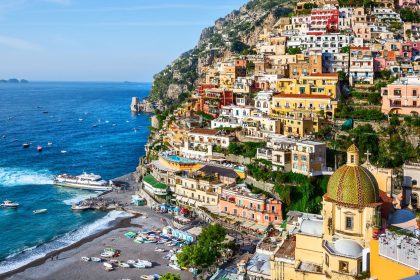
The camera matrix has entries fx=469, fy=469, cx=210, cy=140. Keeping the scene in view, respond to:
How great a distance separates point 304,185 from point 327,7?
→ 58.4m

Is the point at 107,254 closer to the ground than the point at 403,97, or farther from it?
closer to the ground

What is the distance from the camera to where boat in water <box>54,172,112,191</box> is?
2953 inches

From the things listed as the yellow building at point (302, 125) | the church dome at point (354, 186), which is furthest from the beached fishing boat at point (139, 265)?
the yellow building at point (302, 125)

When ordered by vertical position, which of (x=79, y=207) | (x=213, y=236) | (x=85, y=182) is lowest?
(x=79, y=207)

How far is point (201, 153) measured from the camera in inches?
2768

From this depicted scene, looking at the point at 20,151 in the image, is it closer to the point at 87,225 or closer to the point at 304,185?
the point at 87,225

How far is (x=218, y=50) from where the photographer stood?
143250 millimetres

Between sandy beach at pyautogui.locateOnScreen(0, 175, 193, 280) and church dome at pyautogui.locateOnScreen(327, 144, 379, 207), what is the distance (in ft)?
66.0

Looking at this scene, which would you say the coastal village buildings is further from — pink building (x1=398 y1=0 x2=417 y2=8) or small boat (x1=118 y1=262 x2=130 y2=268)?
small boat (x1=118 y1=262 x2=130 y2=268)

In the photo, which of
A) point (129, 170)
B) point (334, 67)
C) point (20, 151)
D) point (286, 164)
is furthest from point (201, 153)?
point (20, 151)

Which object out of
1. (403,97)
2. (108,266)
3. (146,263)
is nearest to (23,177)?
(108,266)

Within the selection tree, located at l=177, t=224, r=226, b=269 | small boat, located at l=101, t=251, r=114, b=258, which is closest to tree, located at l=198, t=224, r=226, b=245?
tree, located at l=177, t=224, r=226, b=269

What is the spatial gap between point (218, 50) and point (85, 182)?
79.1 meters

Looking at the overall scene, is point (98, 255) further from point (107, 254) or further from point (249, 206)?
point (249, 206)
